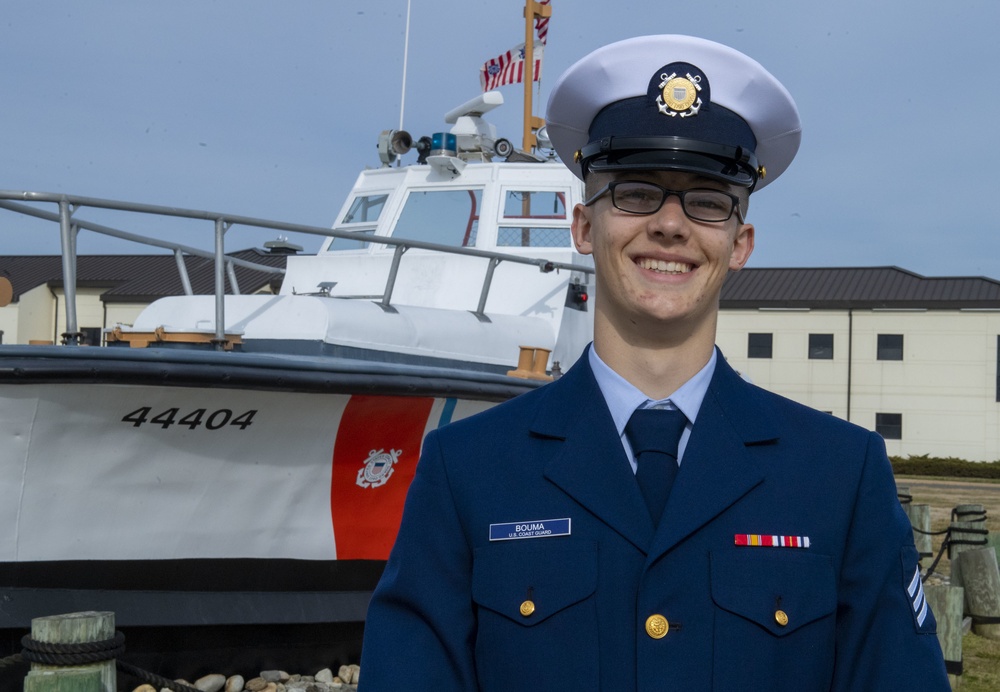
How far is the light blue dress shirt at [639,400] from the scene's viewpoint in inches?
59.9

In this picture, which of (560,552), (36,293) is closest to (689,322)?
(560,552)

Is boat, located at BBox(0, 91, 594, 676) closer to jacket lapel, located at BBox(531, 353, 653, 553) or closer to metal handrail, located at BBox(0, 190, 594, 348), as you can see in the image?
metal handrail, located at BBox(0, 190, 594, 348)

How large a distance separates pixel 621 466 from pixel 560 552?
0.14 m

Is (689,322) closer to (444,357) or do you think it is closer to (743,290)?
(444,357)

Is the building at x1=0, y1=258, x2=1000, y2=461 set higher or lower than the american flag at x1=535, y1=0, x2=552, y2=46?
lower

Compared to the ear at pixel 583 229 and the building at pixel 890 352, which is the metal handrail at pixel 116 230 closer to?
the ear at pixel 583 229

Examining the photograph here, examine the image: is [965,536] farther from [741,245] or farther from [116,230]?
[741,245]

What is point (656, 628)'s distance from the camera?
1389 mm

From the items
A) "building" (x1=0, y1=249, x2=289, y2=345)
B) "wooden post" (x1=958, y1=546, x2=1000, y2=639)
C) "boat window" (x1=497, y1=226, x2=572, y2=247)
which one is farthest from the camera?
"building" (x1=0, y1=249, x2=289, y2=345)

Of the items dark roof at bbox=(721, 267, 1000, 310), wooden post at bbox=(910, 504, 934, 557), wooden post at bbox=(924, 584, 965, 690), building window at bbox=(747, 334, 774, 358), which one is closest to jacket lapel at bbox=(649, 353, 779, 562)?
wooden post at bbox=(924, 584, 965, 690)

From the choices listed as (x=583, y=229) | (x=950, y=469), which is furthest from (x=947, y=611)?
(x=950, y=469)

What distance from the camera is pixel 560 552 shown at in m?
1.44

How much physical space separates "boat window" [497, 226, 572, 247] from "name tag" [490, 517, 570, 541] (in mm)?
6151

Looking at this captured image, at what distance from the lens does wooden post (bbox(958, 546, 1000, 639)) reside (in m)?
6.59
